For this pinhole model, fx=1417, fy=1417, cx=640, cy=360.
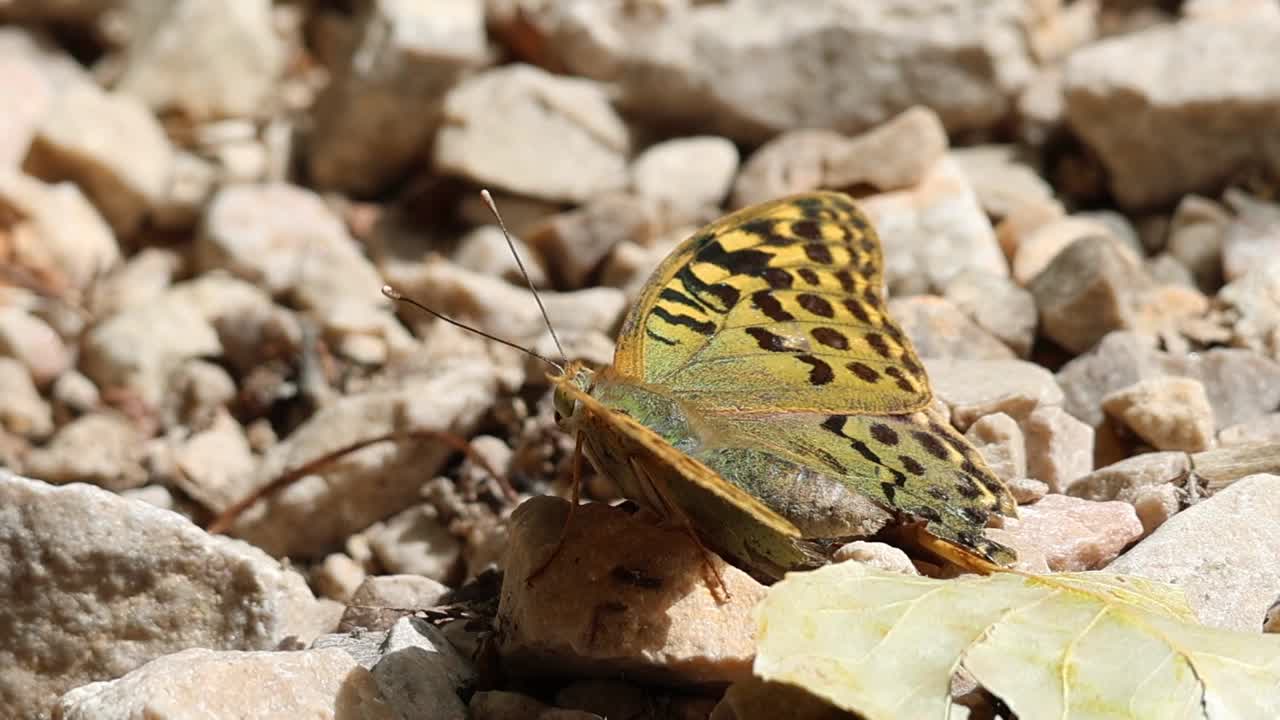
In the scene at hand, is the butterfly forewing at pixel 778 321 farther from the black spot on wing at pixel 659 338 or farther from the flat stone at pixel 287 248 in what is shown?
the flat stone at pixel 287 248

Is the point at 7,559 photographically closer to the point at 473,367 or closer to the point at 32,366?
the point at 473,367

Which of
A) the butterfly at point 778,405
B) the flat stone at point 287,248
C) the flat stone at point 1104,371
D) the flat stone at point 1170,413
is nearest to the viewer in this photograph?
the butterfly at point 778,405

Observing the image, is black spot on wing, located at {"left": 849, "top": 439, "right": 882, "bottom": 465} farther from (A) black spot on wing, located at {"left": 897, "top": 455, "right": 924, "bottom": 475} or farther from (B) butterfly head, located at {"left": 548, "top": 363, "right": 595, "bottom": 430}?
(B) butterfly head, located at {"left": 548, "top": 363, "right": 595, "bottom": 430}

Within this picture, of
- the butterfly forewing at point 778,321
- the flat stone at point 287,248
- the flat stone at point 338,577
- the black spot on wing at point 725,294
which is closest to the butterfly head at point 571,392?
the butterfly forewing at point 778,321

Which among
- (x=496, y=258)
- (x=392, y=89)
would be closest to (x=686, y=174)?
(x=496, y=258)

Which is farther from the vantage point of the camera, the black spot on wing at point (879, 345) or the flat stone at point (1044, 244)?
the flat stone at point (1044, 244)

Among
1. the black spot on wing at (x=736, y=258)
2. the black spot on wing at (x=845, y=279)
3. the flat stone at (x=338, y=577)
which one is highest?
the black spot on wing at (x=736, y=258)

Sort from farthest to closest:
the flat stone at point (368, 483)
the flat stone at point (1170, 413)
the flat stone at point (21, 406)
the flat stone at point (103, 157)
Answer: the flat stone at point (103, 157) → the flat stone at point (21, 406) → the flat stone at point (368, 483) → the flat stone at point (1170, 413)
